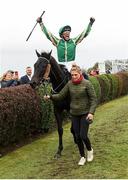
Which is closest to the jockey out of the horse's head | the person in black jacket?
the horse's head

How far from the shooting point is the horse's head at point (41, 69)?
9.07 m

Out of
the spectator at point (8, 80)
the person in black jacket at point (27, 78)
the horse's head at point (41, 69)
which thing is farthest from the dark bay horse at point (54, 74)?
the person in black jacket at point (27, 78)

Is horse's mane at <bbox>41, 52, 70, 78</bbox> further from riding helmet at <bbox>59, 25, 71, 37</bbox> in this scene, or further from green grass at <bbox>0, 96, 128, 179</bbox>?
green grass at <bbox>0, 96, 128, 179</bbox>

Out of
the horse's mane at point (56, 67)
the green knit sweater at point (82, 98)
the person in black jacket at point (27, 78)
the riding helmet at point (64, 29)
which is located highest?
the riding helmet at point (64, 29)

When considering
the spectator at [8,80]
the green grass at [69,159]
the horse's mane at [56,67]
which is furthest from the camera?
the spectator at [8,80]

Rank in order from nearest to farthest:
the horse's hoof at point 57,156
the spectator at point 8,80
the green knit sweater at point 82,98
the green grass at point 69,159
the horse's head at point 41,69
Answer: the green grass at point 69,159 < the green knit sweater at point 82,98 < the horse's head at point 41,69 < the horse's hoof at point 57,156 < the spectator at point 8,80

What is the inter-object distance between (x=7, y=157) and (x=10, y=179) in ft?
7.20

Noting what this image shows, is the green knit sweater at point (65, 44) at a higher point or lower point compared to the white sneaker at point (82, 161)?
higher

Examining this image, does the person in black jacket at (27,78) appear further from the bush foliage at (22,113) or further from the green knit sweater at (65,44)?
the green knit sweater at (65,44)

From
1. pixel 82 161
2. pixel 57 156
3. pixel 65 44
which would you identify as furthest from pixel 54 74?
pixel 82 161

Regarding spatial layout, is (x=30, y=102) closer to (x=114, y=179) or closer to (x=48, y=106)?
(x=48, y=106)

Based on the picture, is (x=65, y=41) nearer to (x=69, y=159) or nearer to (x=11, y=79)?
(x=69, y=159)

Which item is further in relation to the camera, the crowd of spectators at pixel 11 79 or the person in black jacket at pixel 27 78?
the person in black jacket at pixel 27 78

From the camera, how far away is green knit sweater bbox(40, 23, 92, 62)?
10.6m
